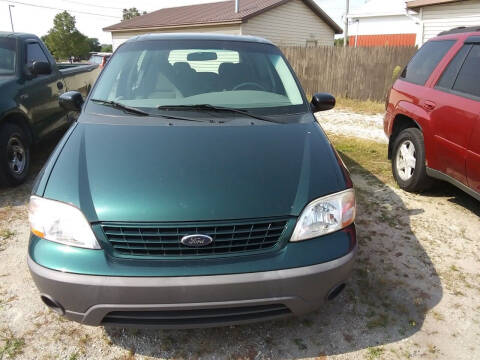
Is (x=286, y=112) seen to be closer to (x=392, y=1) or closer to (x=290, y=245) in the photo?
(x=290, y=245)

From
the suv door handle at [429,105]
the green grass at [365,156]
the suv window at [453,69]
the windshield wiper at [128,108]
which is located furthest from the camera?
the green grass at [365,156]

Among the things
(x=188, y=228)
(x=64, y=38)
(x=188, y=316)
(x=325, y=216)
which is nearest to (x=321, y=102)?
(x=325, y=216)

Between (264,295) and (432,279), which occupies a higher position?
(264,295)

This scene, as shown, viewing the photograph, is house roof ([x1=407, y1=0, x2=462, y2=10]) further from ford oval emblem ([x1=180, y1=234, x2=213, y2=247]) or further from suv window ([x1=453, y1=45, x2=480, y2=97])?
ford oval emblem ([x1=180, y1=234, x2=213, y2=247])

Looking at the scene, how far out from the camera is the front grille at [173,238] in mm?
1890

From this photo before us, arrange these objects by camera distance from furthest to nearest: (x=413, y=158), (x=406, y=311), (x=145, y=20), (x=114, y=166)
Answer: (x=145, y=20)
(x=413, y=158)
(x=406, y=311)
(x=114, y=166)

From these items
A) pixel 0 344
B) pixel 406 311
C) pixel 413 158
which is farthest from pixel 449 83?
pixel 0 344

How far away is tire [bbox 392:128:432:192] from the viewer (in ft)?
14.0

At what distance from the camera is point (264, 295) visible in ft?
6.21

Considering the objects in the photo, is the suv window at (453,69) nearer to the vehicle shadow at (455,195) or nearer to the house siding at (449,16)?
the vehicle shadow at (455,195)

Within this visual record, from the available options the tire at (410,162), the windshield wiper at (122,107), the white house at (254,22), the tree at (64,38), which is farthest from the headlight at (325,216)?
the tree at (64,38)

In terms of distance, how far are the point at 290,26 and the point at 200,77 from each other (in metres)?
20.4

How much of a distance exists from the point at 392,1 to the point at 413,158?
34694mm

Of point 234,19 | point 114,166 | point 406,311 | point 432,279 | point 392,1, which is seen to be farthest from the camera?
point 392,1
